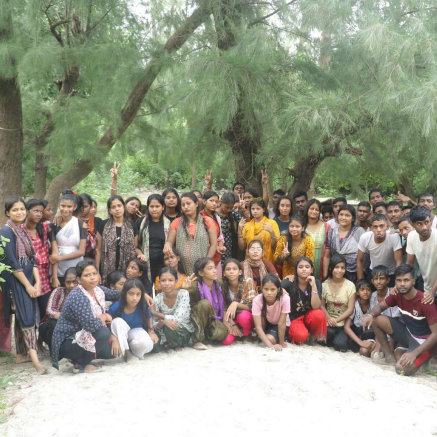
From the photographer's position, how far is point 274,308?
3953mm

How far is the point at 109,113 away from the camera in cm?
538

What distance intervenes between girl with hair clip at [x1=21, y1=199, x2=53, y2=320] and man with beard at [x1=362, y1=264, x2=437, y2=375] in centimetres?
256

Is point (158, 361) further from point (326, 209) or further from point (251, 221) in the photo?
point (326, 209)

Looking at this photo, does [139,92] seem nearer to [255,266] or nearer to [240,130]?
[240,130]

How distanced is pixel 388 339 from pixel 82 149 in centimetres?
357

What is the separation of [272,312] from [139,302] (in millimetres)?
1053

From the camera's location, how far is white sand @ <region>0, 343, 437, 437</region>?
2.66 m

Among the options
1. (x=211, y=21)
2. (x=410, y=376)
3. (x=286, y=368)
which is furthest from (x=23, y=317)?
(x=211, y=21)

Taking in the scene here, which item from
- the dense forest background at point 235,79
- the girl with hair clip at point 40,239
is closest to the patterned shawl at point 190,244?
the girl with hair clip at point 40,239

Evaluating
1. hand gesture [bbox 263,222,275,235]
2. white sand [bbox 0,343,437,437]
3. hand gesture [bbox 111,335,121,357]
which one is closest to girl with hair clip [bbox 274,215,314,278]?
hand gesture [bbox 263,222,275,235]

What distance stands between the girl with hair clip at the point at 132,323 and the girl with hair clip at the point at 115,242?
52 cm

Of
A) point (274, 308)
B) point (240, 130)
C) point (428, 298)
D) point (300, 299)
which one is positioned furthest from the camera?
point (240, 130)

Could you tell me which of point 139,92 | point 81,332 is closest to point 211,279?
point 81,332

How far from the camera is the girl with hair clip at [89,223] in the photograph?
4184mm
